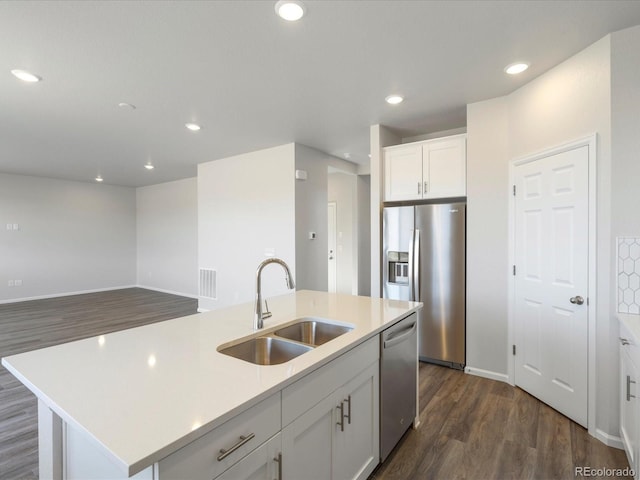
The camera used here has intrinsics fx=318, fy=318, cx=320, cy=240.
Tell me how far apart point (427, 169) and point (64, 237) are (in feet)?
26.9

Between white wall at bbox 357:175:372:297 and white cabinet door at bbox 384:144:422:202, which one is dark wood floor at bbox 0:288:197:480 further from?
white cabinet door at bbox 384:144:422:202

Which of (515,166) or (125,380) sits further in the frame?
(515,166)

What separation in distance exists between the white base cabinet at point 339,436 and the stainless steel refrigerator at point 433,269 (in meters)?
1.81

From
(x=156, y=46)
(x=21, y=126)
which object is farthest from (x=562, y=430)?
(x=21, y=126)

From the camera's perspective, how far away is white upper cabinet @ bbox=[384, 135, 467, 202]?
3.28 meters

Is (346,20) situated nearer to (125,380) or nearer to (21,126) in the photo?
(125,380)

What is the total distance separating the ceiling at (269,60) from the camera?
187 cm

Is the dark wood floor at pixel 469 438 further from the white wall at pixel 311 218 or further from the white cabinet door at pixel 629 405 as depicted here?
the white wall at pixel 311 218

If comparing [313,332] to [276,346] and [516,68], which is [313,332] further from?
[516,68]

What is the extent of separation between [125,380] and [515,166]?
Answer: 324 centimetres

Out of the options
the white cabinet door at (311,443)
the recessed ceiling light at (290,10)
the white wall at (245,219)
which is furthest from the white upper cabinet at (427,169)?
the white cabinet door at (311,443)

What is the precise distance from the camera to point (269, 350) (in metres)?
1.67

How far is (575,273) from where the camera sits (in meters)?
2.34

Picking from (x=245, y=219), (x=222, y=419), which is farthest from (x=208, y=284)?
(x=222, y=419)
